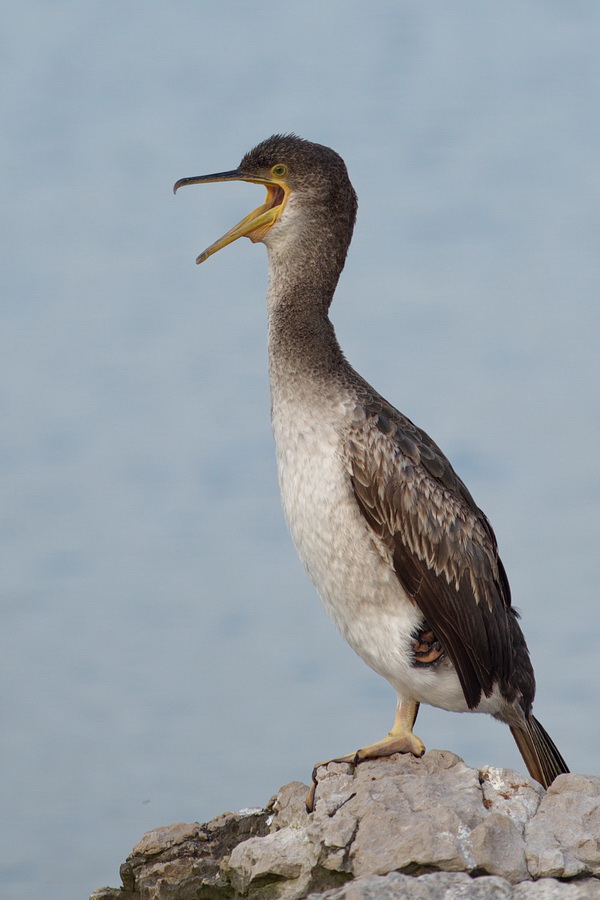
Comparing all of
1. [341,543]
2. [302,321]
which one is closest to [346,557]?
[341,543]

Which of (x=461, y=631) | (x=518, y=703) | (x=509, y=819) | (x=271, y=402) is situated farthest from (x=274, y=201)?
(x=509, y=819)

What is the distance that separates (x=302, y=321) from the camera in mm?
9422

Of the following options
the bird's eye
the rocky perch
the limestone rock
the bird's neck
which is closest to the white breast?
the bird's neck

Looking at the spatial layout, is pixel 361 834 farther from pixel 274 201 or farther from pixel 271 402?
→ pixel 274 201

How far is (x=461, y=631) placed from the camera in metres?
8.97

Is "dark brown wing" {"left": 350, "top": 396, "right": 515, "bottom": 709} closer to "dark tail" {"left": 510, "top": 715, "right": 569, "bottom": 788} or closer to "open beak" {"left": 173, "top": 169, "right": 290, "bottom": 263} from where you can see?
"dark tail" {"left": 510, "top": 715, "right": 569, "bottom": 788}

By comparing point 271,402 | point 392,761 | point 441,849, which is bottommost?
point 441,849

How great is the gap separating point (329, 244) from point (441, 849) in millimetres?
4309

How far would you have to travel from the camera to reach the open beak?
31.8ft

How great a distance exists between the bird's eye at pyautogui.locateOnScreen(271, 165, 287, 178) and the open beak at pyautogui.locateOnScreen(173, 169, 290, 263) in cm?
4

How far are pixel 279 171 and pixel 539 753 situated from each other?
4656 millimetres

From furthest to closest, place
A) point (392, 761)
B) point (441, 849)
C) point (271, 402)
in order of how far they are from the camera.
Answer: point (271, 402) < point (392, 761) < point (441, 849)

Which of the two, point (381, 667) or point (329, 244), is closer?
point (381, 667)

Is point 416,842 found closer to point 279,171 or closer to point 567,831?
point 567,831
